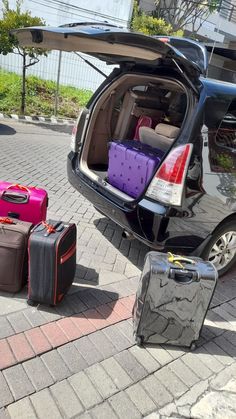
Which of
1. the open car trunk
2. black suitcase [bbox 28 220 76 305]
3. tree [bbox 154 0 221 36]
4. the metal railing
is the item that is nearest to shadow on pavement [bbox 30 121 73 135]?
the open car trunk

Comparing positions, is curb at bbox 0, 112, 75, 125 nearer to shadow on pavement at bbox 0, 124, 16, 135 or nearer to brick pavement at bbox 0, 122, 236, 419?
shadow on pavement at bbox 0, 124, 16, 135

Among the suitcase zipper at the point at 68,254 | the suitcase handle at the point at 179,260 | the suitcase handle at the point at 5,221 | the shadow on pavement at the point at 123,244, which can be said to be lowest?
the shadow on pavement at the point at 123,244

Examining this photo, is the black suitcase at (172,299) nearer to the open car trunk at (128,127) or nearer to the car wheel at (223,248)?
the car wheel at (223,248)

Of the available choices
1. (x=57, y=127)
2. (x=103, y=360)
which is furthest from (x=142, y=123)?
(x=57, y=127)

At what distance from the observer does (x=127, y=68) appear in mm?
3861

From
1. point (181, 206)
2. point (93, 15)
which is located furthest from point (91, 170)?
point (93, 15)

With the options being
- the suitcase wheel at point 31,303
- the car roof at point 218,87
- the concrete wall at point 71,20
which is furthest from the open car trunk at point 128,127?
the concrete wall at point 71,20

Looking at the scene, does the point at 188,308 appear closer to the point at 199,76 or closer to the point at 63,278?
the point at 63,278

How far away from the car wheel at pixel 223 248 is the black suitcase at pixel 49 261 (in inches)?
52.0

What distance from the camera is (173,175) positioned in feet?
9.77

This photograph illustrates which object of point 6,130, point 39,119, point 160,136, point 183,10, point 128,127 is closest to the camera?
point 160,136

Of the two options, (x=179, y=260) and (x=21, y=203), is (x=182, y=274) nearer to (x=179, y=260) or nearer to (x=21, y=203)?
(x=179, y=260)

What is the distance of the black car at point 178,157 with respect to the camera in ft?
9.19

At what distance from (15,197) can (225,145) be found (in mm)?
1848
